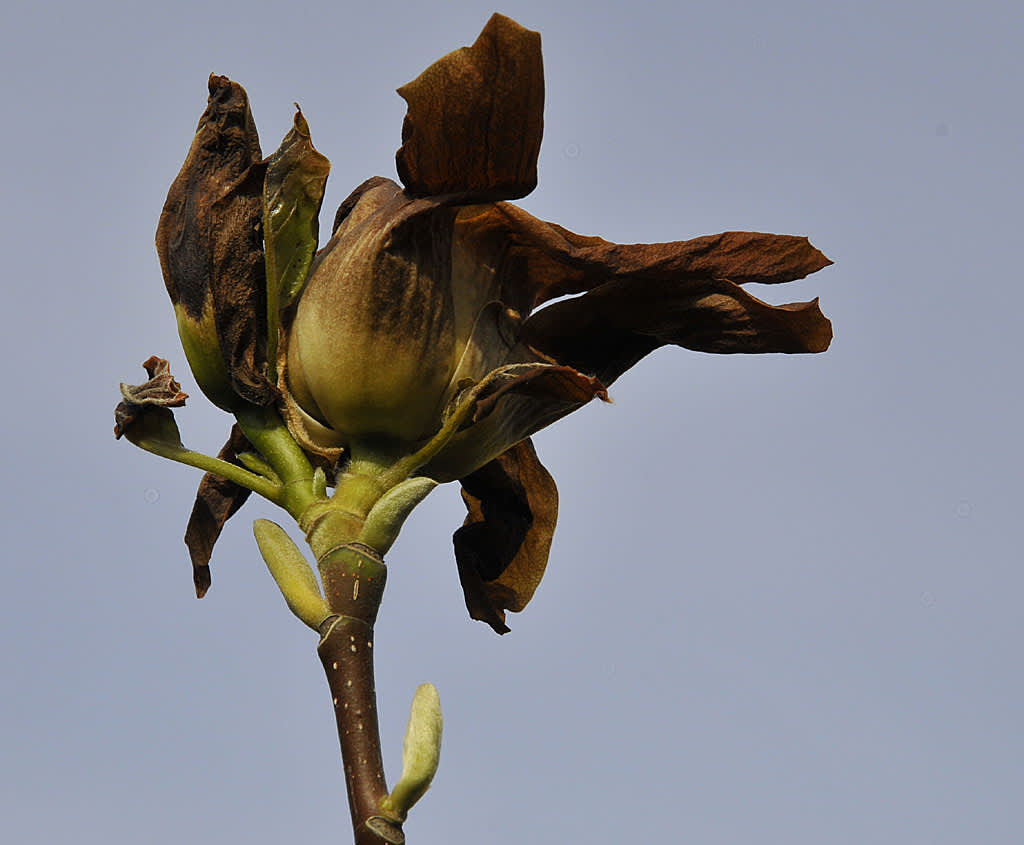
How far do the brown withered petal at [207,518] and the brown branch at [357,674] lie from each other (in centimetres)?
59

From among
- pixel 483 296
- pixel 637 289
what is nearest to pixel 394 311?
pixel 483 296

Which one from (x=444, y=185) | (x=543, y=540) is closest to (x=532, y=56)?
(x=444, y=185)

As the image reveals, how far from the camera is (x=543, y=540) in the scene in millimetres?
3262

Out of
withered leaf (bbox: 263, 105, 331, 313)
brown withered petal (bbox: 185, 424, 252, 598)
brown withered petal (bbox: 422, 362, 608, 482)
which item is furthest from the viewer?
brown withered petal (bbox: 185, 424, 252, 598)

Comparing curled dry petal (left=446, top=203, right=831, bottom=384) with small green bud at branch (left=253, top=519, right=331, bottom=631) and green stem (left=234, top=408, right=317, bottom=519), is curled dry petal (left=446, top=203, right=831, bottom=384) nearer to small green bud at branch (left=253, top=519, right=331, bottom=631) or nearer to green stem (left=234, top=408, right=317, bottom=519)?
green stem (left=234, top=408, right=317, bottom=519)

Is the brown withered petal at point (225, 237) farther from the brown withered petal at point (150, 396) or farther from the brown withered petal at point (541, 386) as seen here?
the brown withered petal at point (541, 386)

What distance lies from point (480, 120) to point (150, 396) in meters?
0.79

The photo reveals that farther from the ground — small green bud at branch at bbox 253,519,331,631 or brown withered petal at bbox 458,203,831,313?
brown withered petal at bbox 458,203,831,313

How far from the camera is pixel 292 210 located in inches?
109

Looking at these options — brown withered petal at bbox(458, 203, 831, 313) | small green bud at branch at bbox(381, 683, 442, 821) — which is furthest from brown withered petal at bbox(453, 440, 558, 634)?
small green bud at branch at bbox(381, 683, 442, 821)

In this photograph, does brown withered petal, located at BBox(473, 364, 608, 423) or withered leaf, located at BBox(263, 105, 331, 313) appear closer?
brown withered petal, located at BBox(473, 364, 608, 423)

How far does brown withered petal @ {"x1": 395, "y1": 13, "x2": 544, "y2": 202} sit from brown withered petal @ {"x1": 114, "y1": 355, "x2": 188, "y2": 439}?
0.57m

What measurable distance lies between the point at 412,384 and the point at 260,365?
0.29 m

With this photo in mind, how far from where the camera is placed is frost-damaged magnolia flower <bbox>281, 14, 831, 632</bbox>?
2594mm
